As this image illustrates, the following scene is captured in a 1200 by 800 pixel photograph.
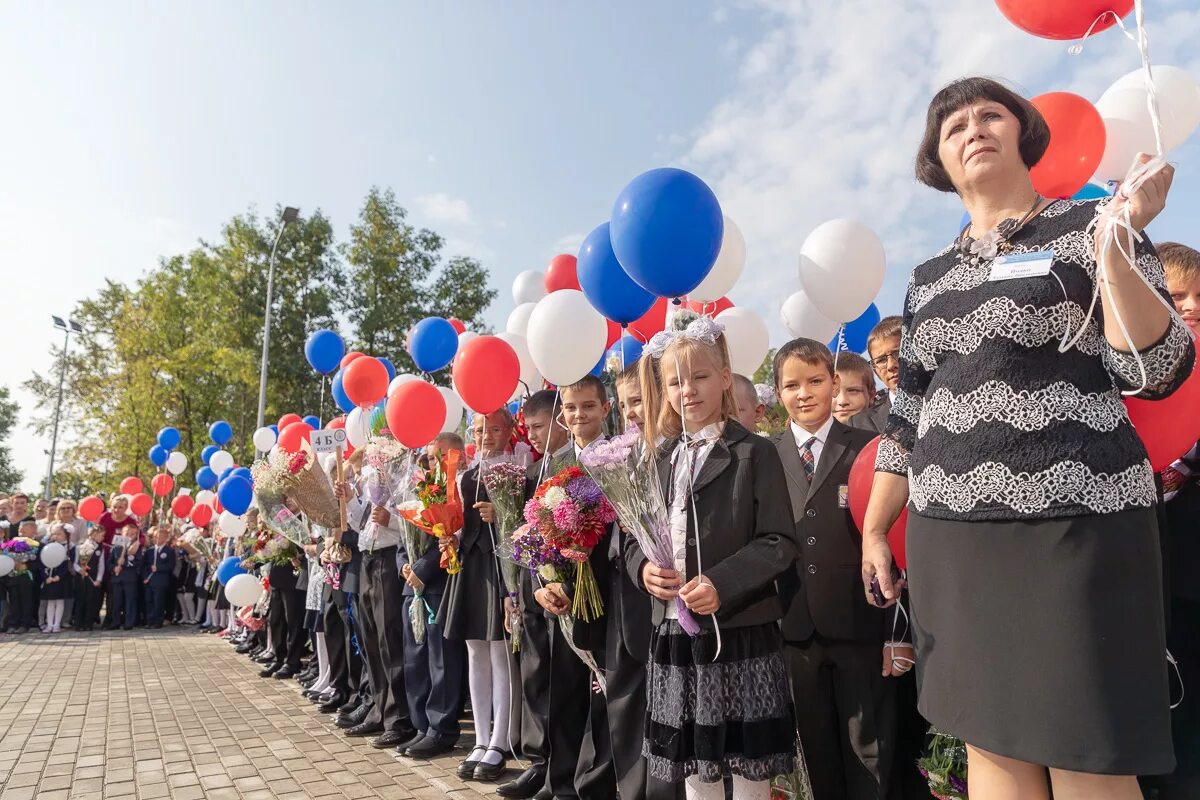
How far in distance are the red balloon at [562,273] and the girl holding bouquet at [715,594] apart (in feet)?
13.6

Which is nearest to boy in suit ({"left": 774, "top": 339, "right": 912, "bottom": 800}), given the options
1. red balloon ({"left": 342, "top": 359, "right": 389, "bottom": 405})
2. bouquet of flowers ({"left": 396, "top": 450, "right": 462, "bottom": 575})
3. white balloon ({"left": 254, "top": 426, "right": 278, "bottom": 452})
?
bouquet of flowers ({"left": 396, "top": 450, "right": 462, "bottom": 575})

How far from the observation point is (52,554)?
43.9 ft

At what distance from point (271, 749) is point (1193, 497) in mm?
5406

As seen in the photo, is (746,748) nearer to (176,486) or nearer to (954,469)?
(954,469)

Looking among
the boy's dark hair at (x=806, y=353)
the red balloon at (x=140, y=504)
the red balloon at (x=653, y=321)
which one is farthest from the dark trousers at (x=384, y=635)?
the red balloon at (x=140, y=504)

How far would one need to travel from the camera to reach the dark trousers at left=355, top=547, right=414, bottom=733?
17.3 feet

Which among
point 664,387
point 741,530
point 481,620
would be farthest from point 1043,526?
point 481,620

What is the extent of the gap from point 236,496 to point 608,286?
7.16m

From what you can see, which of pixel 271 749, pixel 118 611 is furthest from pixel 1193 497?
pixel 118 611

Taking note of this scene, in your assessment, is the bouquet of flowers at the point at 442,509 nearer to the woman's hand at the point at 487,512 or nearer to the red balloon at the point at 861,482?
the woman's hand at the point at 487,512

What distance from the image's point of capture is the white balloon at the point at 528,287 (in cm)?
811

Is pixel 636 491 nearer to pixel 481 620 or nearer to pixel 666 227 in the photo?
pixel 666 227

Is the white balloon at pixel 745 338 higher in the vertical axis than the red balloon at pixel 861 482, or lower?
higher

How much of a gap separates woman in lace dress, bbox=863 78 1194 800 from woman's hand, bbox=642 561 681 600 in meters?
0.98
